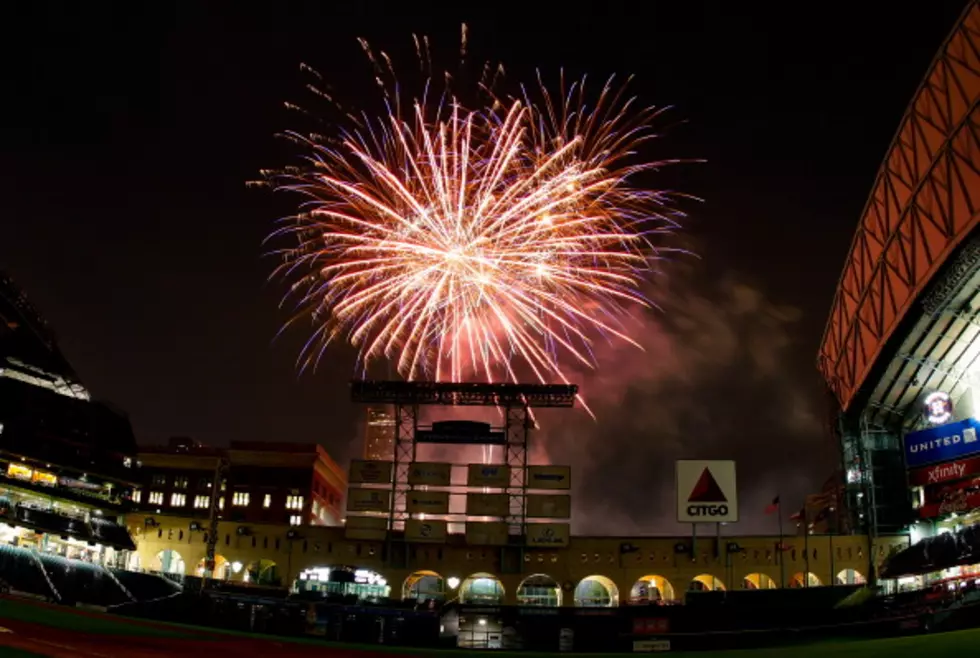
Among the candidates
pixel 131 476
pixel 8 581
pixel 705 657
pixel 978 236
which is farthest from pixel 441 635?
pixel 131 476

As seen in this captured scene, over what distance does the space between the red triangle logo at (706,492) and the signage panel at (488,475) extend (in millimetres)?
14766

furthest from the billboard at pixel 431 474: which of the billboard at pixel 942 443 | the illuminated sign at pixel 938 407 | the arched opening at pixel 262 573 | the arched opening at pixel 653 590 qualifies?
the illuminated sign at pixel 938 407

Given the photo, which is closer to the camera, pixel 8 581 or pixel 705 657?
pixel 705 657

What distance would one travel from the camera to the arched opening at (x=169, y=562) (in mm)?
73375

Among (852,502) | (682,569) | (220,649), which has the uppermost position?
(852,502)

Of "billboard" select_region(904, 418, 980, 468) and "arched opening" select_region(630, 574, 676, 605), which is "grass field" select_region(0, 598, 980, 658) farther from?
"arched opening" select_region(630, 574, 676, 605)

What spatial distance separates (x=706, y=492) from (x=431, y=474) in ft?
68.0

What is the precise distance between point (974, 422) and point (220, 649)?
152ft

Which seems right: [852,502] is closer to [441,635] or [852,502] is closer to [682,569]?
[682,569]

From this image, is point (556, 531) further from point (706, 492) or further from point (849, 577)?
point (849, 577)

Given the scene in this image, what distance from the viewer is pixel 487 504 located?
66.6m

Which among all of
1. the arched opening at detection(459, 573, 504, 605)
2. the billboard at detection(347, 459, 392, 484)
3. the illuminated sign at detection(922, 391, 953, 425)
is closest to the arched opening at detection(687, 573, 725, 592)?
the arched opening at detection(459, 573, 504, 605)

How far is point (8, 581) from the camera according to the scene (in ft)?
168

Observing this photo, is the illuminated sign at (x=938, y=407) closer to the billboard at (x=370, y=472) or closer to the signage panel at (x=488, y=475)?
the signage panel at (x=488, y=475)
